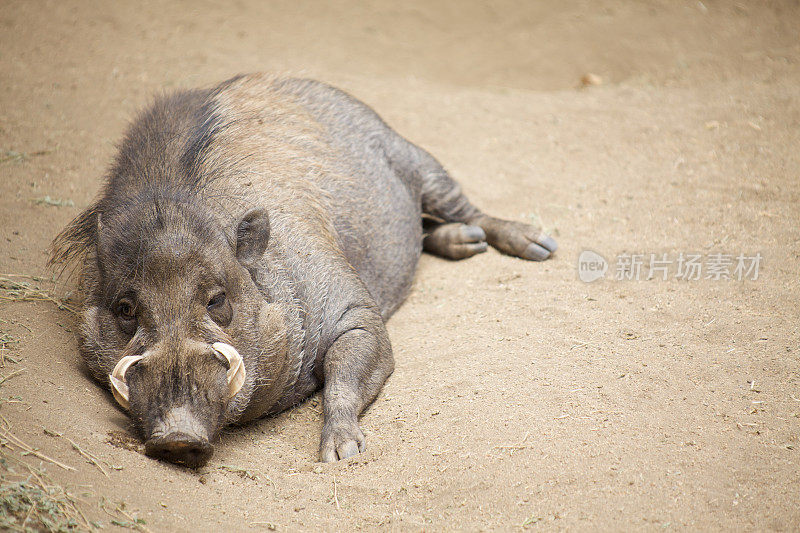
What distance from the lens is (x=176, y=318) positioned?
300 centimetres

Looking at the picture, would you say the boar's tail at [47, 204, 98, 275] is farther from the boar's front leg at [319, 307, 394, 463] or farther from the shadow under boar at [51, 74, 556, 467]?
the boar's front leg at [319, 307, 394, 463]

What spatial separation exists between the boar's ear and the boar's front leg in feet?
2.12

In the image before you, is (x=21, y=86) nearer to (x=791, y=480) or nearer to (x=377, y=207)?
(x=377, y=207)

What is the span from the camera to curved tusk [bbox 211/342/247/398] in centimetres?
299

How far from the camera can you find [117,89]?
6.52 metres

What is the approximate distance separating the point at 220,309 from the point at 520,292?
201cm

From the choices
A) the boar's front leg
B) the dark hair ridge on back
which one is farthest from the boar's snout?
the dark hair ridge on back

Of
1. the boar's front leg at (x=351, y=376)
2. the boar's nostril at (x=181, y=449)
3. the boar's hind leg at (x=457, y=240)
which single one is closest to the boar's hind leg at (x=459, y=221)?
the boar's hind leg at (x=457, y=240)

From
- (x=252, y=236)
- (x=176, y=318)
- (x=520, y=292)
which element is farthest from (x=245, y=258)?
(x=520, y=292)

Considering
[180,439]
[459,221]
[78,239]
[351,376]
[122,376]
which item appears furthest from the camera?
[459,221]

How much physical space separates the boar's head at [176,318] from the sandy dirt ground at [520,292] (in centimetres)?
19

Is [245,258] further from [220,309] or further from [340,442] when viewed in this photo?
[340,442]

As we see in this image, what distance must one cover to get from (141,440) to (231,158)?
1590 mm

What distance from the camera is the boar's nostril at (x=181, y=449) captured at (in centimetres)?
276
